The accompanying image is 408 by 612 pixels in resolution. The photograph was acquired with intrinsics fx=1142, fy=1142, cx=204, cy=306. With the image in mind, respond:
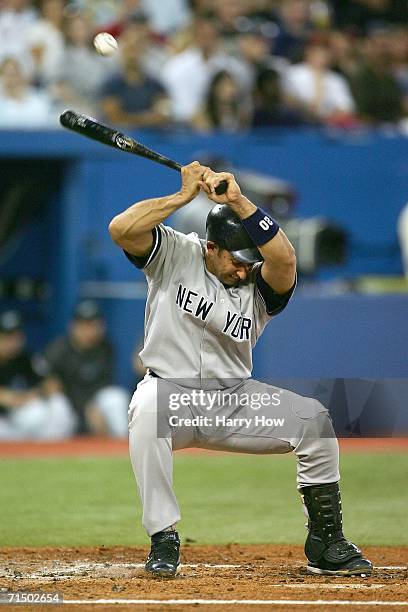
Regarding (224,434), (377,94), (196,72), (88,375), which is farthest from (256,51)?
(224,434)

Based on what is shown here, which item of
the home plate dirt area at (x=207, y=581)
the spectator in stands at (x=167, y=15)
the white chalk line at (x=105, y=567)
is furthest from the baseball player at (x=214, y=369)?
the spectator in stands at (x=167, y=15)

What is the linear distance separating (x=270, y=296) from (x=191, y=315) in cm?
Answer: 40

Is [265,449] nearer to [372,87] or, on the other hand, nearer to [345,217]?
[345,217]

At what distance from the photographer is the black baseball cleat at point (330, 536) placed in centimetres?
529

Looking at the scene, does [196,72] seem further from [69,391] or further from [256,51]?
[69,391]

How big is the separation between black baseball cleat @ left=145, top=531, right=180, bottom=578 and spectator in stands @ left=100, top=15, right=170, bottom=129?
759 cm

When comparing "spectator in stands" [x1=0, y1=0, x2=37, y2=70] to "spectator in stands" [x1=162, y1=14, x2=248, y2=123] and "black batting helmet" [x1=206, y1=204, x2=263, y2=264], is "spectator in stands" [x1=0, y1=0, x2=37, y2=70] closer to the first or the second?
"spectator in stands" [x1=162, y1=14, x2=248, y2=123]

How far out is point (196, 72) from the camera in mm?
12914

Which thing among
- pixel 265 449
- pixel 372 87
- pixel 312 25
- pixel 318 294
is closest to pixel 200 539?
pixel 265 449

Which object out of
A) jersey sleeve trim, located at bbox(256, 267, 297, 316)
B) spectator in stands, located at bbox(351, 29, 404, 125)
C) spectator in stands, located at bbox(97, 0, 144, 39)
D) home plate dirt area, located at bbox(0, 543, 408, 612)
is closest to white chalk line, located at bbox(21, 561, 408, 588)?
home plate dirt area, located at bbox(0, 543, 408, 612)

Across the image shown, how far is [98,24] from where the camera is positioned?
13.3 m

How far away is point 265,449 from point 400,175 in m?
7.67

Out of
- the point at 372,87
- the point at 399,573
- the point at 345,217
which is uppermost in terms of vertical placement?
the point at 372,87

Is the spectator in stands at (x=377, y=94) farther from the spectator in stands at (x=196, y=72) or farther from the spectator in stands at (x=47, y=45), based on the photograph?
the spectator in stands at (x=47, y=45)
